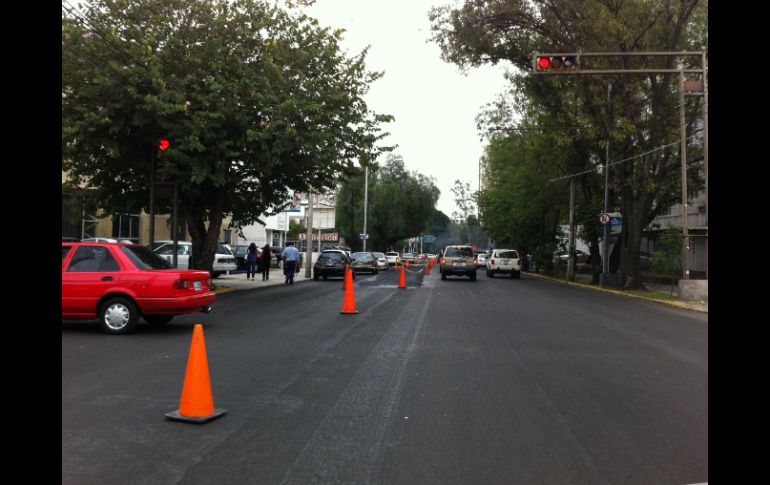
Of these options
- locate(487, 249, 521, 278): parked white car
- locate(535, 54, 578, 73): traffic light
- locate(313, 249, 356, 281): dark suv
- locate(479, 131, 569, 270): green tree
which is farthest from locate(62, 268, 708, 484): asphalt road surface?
locate(487, 249, 521, 278): parked white car

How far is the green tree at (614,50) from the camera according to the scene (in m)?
23.0

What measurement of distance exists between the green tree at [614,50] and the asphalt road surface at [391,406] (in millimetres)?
14164

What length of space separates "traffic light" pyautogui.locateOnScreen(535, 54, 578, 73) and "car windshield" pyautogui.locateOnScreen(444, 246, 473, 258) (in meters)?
19.6

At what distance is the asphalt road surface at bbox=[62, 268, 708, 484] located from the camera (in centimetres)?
454

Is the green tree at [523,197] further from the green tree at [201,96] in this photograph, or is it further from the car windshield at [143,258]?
the car windshield at [143,258]

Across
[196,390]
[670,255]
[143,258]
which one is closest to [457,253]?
[670,255]

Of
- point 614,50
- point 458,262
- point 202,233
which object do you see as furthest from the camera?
point 458,262

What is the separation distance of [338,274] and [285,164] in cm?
1326

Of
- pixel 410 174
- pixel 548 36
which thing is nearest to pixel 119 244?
pixel 548 36

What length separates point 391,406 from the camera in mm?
6234

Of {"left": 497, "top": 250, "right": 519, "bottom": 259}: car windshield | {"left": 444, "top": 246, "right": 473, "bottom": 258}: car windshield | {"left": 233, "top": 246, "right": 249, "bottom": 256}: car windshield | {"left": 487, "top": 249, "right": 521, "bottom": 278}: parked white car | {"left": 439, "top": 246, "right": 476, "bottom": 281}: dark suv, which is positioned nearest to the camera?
{"left": 439, "top": 246, "right": 476, "bottom": 281}: dark suv

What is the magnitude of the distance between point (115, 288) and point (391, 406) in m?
6.58

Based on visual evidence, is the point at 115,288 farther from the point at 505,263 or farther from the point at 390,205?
the point at 390,205

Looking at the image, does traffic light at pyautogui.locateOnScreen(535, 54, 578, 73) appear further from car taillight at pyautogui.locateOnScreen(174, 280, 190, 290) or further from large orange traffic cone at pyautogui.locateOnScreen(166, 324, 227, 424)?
large orange traffic cone at pyautogui.locateOnScreen(166, 324, 227, 424)
